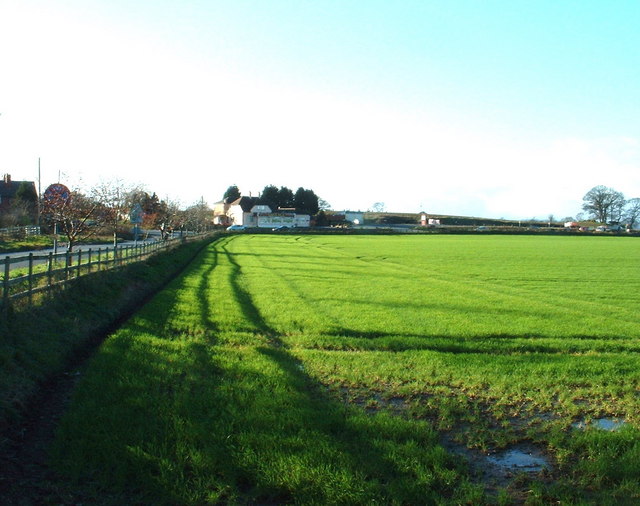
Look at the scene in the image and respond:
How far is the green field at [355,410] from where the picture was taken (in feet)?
17.1

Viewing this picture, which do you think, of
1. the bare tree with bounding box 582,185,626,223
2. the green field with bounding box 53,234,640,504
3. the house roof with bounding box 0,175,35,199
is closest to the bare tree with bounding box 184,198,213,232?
the house roof with bounding box 0,175,35,199

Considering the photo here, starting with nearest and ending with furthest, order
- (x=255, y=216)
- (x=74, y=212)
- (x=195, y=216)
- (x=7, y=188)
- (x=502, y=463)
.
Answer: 1. (x=502, y=463)
2. (x=74, y=212)
3. (x=195, y=216)
4. (x=7, y=188)
5. (x=255, y=216)

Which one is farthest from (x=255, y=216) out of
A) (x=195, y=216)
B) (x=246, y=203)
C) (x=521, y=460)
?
(x=521, y=460)

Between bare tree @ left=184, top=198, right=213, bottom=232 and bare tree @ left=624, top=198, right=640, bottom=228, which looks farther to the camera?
bare tree @ left=624, top=198, right=640, bottom=228

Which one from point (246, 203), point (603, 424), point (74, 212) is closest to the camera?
point (603, 424)

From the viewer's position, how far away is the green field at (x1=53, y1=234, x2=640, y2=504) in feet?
17.1

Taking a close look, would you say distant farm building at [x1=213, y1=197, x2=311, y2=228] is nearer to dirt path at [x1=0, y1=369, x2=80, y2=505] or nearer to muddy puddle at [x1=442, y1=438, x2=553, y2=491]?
dirt path at [x1=0, y1=369, x2=80, y2=505]

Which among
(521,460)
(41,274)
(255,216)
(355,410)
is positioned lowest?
(521,460)

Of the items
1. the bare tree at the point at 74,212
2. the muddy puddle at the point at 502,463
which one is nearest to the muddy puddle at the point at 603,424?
the muddy puddle at the point at 502,463

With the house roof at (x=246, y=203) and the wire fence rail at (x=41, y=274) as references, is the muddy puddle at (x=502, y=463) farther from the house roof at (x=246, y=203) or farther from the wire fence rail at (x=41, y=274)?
the house roof at (x=246, y=203)

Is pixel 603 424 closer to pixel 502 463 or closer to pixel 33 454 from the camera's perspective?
pixel 502 463

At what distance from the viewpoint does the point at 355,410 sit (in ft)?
23.4

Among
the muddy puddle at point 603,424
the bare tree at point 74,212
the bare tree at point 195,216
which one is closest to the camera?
the muddy puddle at point 603,424

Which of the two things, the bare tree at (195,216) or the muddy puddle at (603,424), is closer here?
the muddy puddle at (603,424)
